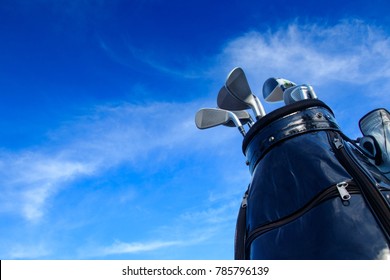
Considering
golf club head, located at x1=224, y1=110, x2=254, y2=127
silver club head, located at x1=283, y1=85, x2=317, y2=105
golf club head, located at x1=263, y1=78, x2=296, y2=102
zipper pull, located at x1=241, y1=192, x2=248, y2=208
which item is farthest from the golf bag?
golf club head, located at x1=263, y1=78, x2=296, y2=102

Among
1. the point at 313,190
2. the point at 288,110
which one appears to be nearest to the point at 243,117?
the point at 288,110

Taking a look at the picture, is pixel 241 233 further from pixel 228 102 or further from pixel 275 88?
pixel 275 88

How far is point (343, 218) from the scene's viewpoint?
5.03 feet

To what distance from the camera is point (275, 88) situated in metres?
2.52

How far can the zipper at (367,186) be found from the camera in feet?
4.89

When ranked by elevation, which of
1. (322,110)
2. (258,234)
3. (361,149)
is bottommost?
(258,234)

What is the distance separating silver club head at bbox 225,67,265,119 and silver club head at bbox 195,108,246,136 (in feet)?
0.37

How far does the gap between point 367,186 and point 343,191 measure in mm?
90

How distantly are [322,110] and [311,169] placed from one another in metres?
0.37
